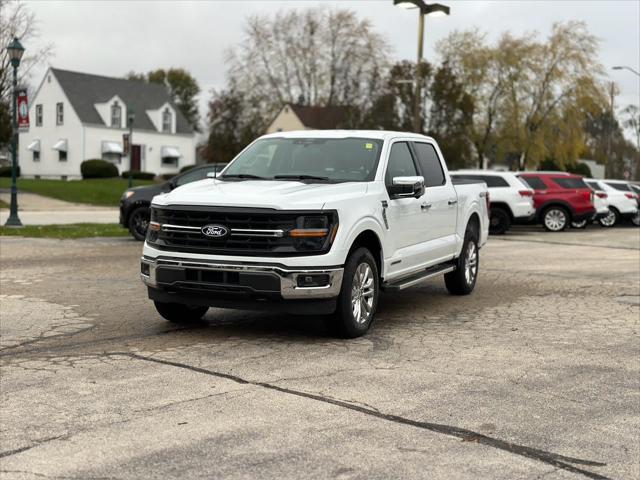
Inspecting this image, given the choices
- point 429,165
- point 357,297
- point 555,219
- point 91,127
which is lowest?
point 555,219

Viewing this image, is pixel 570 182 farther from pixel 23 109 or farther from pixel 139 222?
pixel 23 109

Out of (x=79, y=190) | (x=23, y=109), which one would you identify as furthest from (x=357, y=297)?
(x=79, y=190)

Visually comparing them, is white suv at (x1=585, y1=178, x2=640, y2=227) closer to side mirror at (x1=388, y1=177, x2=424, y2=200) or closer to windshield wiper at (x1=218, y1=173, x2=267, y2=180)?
side mirror at (x1=388, y1=177, x2=424, y2=200)

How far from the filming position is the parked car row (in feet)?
78.9

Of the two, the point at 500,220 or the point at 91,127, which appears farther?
the point at 91,127

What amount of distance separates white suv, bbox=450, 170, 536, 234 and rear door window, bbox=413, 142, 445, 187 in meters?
13.7

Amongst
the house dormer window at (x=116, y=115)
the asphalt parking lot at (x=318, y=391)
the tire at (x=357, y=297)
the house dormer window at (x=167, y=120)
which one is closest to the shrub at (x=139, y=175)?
the house dormer window at (x=116, y=115)

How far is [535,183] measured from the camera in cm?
2656

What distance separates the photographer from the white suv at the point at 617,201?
29578 millimetres

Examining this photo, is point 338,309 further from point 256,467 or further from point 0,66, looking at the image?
point 0,66

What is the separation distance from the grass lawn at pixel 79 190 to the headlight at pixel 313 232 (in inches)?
1266

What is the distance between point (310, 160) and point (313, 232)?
1639mm

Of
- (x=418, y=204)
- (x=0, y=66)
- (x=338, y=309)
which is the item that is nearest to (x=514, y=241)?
(x=418, y=204)

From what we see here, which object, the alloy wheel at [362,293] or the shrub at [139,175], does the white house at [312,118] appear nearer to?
the shrub at [139,175]
